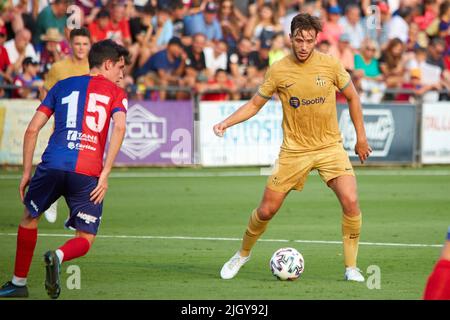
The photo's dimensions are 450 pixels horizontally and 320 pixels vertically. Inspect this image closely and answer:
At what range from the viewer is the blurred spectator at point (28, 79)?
21.6 metres

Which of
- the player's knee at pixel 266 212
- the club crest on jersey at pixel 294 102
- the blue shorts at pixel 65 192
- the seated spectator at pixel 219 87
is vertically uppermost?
the seated spectator at pixel 219 87

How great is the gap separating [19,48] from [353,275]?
13300mm

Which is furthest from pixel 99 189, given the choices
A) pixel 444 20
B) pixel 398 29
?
pixel 444 20

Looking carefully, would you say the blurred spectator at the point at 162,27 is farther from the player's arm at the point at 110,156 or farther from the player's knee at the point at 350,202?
the player's arm at the point at 110,156

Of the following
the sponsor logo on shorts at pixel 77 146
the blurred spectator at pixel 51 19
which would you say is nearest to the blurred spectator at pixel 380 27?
the blurred spectator at pixel 51 19

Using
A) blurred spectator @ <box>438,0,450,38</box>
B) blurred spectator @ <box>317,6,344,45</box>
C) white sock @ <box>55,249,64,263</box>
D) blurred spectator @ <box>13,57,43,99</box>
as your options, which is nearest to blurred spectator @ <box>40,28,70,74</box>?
blurred spectator @ <box>13,57,43,99</box>

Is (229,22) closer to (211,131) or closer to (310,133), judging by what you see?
(211,131)

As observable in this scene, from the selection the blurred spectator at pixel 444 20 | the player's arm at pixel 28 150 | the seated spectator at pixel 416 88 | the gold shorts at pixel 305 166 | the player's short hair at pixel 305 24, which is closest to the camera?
the player's arm at pixel 28 150

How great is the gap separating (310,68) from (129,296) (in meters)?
2.88

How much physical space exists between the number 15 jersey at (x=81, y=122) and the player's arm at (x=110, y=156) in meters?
0.12

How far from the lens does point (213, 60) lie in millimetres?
23672

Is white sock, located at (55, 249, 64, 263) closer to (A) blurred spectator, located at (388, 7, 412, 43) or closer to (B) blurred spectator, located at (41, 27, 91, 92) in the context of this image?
(B) blurred spectator, located at (41, 27, 91, 92)
